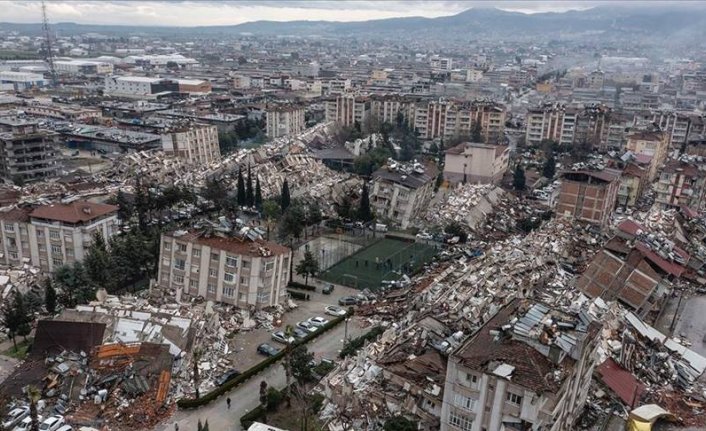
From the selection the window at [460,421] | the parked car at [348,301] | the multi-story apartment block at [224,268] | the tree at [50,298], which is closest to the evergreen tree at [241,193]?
the multi-story apartment block at [224,268]

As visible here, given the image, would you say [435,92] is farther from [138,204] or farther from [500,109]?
[138,204]

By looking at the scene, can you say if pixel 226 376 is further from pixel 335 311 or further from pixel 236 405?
pixel 335 311

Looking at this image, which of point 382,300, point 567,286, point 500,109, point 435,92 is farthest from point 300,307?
point 435,92

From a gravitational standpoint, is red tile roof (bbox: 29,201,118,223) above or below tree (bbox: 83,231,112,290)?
above

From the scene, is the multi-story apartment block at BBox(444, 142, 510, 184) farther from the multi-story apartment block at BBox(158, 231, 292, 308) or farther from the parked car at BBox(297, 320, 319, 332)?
the parked car at BBox(297, 320, 319, 332)

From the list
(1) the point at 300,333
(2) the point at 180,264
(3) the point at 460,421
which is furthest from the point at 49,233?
(3) the point at 460,421

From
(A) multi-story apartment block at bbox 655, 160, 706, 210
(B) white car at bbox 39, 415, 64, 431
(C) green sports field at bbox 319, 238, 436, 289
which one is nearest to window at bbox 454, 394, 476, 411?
(B) white car at bbox 39, 415, 64, 431
